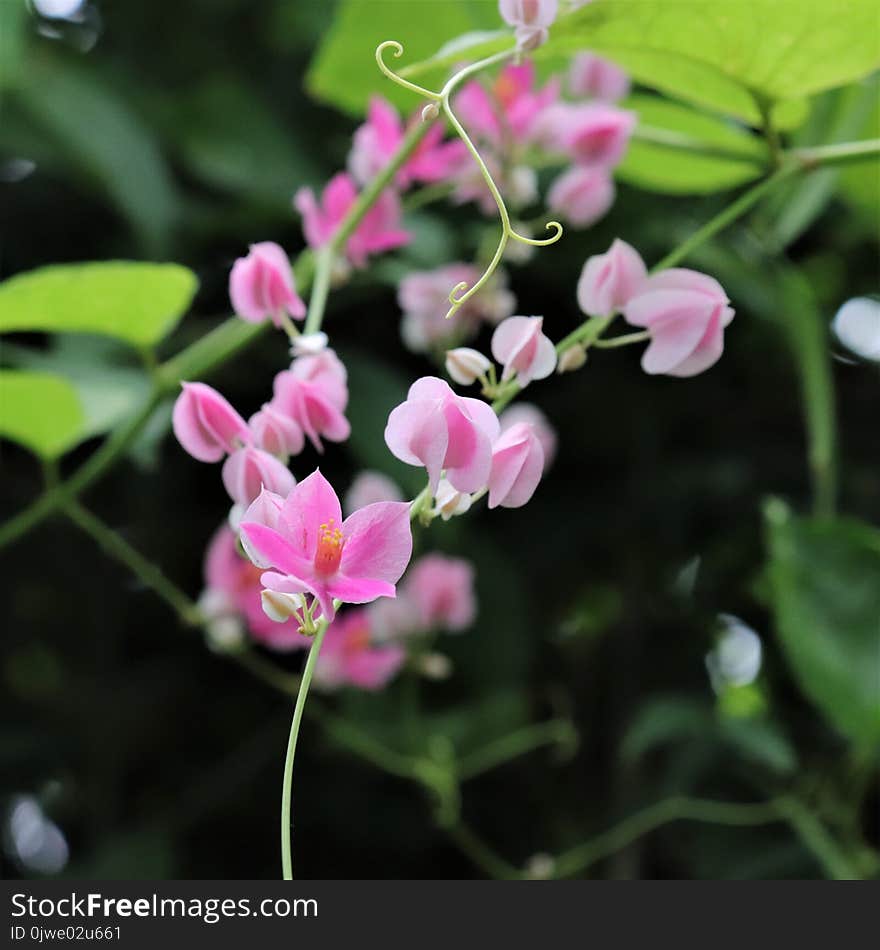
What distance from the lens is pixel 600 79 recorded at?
439 mm

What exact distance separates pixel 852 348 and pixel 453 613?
309mm

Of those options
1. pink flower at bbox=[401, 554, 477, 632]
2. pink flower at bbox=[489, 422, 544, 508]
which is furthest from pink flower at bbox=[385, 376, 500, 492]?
pink flower at bbox=[401, 554, 477, 632]

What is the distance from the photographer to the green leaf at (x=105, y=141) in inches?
23.6

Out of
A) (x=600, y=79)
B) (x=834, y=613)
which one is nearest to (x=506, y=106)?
(x=600, y=79)

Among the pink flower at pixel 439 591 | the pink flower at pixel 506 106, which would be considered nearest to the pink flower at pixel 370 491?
the pink flower at pixel 439 591

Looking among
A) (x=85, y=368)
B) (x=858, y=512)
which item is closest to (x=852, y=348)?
(x=858, y=512)

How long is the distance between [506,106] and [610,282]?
173 millimetres

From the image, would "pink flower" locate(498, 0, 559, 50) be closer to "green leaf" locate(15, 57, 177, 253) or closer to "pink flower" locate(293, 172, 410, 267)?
"pink flower" locate(293, 172, 410, 267)

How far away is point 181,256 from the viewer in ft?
2.13

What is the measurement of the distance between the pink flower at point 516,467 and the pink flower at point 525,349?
0.08 ft

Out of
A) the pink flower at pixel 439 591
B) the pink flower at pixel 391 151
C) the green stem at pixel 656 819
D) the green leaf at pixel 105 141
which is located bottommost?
the green stem at pixel 656 819

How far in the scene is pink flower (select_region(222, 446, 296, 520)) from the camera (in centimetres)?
27

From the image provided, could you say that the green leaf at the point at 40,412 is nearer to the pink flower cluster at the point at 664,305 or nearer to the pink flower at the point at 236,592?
the pink flower at the point at 236,592

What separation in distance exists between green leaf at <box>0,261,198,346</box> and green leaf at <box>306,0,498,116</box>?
0.40 ft
